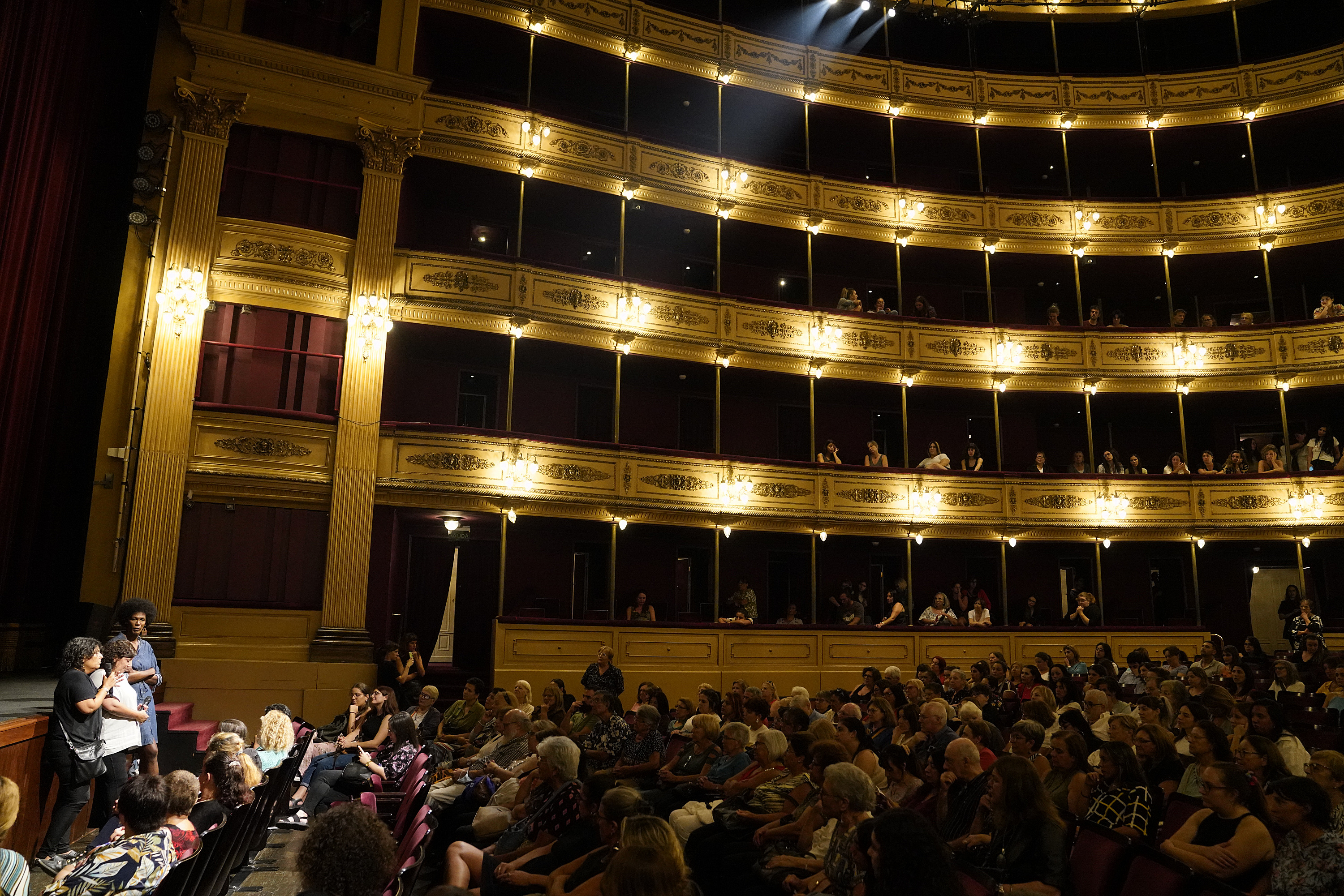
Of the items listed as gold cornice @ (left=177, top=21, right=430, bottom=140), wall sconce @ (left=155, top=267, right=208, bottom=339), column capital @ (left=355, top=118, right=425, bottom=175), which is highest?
gold cornice @ (left=177, top=21, right=430, bottom=140)

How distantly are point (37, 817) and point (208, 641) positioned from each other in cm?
511

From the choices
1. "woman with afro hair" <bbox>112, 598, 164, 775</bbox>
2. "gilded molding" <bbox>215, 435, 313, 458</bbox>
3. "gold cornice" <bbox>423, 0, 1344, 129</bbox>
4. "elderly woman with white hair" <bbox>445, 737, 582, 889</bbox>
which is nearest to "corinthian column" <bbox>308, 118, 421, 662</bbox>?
"gilded molding" <bbox>215, 435, 313, 458</bbox>

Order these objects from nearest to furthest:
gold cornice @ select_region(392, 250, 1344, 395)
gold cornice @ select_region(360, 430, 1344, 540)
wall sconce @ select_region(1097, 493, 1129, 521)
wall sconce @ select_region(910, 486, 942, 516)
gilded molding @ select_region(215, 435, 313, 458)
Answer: gilded molding @ select_region(215, 435, 313, 458) < gold cornice @ select_region(360, 430, 1344, 540) < gold cornice @ select_region(392, 250, 1344, 395) < wall sconce @ select_region(910, 486, 942, 516) < wall sconce @ select_region(1097, 493, 1129, 521)

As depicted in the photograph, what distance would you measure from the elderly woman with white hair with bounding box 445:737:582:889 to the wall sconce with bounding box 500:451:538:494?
26.7 feet

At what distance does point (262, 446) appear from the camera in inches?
488

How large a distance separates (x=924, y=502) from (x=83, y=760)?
44.8ft

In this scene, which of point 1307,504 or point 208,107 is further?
point 1307,504

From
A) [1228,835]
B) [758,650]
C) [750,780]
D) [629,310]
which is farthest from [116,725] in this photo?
[629,310]

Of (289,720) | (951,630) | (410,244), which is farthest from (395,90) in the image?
(951,630)

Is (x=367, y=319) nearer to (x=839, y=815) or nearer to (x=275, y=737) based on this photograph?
(x=275, y=737)

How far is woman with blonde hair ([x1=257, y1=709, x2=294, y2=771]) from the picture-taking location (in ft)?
23.8

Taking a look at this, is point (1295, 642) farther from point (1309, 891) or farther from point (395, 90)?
point (395, 90)

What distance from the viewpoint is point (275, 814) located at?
7.07 m

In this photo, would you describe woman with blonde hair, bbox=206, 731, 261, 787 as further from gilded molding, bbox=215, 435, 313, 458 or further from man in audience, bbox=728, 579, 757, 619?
man in audience, bbox=728, 579, 757, 619
